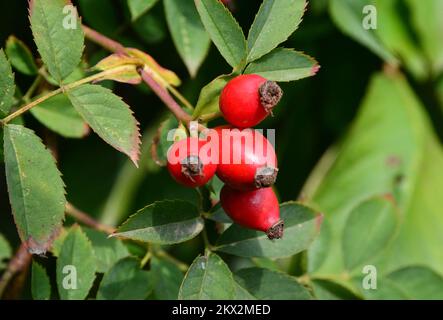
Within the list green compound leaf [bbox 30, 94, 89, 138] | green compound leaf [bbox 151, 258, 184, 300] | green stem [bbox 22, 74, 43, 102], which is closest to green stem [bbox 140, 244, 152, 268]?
green compound leaf [bbox 151, 258, 184, 300]

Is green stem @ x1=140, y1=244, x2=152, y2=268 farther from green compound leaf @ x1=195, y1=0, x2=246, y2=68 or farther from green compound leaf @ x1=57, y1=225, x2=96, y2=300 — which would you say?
green compound leaf @ x1=195, y1=0, x2=246, y2=68

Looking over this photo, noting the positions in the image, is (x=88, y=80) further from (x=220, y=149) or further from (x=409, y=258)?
(x=409, y=258)

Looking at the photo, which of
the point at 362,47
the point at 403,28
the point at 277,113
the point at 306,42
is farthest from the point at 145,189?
the point at 403,28

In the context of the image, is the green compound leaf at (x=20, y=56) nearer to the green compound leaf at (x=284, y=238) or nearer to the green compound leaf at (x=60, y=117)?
the green compound leaf at (x=60, y=117)

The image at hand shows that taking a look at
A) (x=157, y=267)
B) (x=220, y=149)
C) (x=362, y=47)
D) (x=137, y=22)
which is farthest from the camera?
(x=362, y=47)

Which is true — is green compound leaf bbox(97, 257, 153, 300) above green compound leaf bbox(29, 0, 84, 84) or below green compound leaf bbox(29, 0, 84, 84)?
below
